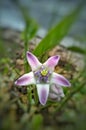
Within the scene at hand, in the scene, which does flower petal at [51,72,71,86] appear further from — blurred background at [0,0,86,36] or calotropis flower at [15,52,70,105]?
blurred background at [0,0,86,36]

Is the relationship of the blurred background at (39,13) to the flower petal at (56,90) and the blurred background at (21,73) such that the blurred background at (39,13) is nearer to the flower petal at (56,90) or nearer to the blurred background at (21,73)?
the blurred background at (21,73)

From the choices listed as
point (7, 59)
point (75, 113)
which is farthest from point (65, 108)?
point (7, 59)

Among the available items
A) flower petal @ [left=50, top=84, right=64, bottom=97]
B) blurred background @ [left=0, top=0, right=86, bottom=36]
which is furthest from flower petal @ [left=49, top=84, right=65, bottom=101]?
blurred background @ [left=0, top=0, right=86, bottom=36]

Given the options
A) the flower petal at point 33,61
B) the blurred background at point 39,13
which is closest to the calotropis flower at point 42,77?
the flower petal at point 33,61

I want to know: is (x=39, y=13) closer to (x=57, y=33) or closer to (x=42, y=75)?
(x=42, y=75)

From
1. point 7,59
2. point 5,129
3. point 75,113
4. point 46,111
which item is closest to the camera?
point 5,129

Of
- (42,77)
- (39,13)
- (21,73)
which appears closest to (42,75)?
(42,77)

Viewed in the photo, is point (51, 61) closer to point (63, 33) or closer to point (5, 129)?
point (63, 33)
